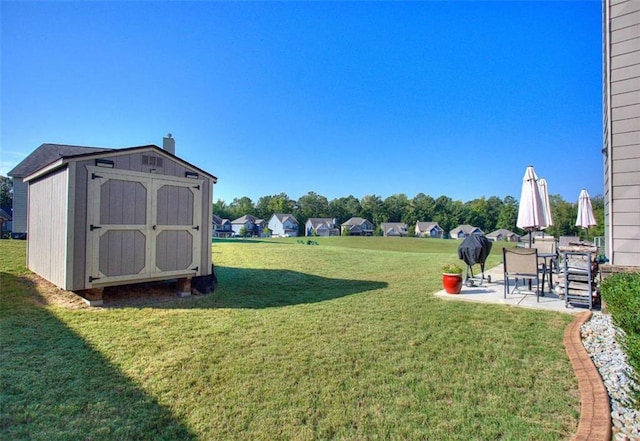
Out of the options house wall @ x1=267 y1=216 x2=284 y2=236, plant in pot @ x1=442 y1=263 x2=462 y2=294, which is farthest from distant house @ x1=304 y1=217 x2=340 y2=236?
plant in pot @ x1=442 y1=263 x2=462 y2=294

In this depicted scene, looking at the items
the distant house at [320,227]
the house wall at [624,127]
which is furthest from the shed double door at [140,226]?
the distant house at [320,227]

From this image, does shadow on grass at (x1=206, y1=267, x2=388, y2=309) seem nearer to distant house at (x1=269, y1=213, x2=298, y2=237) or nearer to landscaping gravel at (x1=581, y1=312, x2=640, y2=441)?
landscaping gravel at (x1=581, y1=312, x2=640, y2=441)

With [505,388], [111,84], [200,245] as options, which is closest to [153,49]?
[111,84]

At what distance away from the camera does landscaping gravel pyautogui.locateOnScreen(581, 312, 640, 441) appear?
2.31m

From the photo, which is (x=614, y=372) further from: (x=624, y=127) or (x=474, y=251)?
(x=474, y=251)

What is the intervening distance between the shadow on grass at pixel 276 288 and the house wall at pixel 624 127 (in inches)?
175

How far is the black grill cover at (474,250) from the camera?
26.3ft

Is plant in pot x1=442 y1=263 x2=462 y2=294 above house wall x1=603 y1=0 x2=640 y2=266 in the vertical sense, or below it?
below

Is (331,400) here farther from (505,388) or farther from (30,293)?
(30,293)

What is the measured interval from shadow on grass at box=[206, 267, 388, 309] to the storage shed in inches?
38.5

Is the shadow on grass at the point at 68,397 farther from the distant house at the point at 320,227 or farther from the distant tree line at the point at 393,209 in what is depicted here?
the distant tree line at the point at 393,209

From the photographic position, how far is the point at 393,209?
278 feet

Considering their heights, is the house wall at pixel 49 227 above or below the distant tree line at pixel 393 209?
below

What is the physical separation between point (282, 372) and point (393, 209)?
84.2 meters
